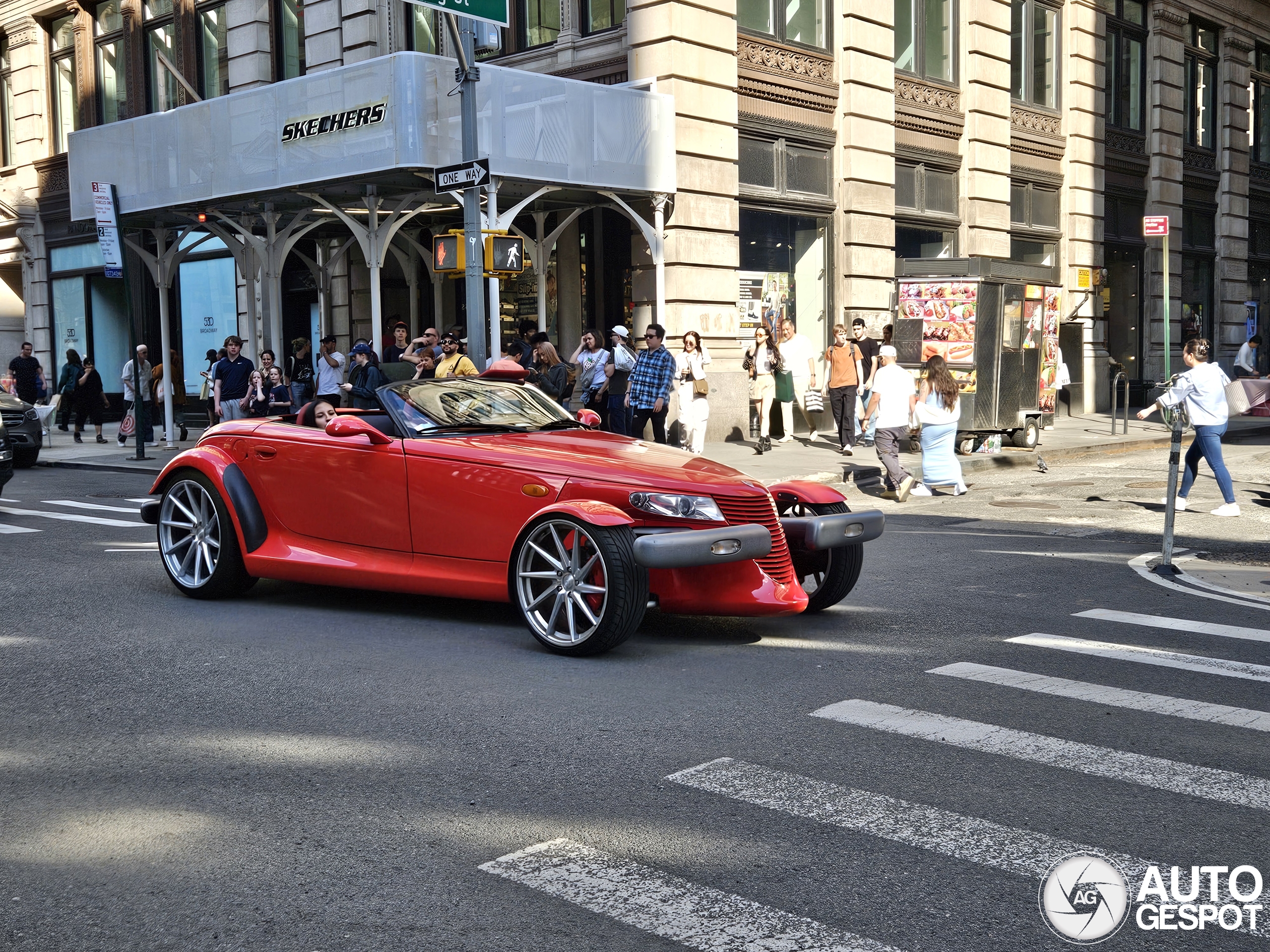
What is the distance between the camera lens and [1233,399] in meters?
14.3

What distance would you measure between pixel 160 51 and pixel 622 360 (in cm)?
1581

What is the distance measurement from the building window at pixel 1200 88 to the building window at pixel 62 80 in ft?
87.4

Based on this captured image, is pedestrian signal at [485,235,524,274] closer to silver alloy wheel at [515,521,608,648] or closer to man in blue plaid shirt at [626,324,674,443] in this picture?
man in blue plaid shirt at [626,324,674,443]

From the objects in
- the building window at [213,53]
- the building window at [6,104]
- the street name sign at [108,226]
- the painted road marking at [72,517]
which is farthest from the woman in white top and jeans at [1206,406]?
the building window at [6,104]

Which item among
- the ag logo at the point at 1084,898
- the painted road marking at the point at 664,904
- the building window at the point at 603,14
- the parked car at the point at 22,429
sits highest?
the building window at the point at 603,14

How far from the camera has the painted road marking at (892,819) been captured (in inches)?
161

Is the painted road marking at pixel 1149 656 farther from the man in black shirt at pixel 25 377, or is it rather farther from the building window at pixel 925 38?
the man in black shirt at pixel 25 377

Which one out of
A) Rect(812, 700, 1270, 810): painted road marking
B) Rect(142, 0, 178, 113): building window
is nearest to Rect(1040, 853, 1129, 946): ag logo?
Rect(812, 700, 1270, 810): painted road marking

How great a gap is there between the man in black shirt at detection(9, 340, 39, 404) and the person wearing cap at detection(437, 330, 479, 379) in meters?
13.7

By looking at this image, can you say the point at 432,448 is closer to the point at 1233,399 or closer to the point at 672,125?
the point at 1233,399

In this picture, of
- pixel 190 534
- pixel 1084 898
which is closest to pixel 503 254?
pixel 190 534

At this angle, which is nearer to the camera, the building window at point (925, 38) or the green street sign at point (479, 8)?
the green street sign at point (479, 8)

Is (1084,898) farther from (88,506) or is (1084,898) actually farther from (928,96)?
(928,96)

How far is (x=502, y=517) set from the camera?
7383mm
